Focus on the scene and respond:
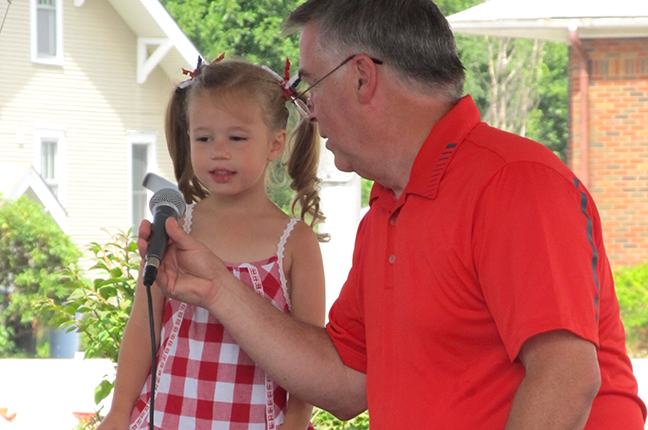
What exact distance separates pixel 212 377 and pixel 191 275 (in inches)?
9.6

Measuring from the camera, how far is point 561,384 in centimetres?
121

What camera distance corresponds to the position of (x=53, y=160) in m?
8.16

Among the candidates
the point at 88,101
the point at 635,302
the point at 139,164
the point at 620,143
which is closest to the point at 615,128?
the point at 620,143

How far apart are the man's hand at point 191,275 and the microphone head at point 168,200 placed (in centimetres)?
7

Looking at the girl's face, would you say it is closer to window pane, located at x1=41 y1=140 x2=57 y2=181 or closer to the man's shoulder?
the man's shoulder

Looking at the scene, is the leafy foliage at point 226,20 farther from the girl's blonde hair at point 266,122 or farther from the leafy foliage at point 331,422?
the girl's blonde hair at point 266,122

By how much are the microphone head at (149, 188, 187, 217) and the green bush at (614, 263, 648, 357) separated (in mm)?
8389

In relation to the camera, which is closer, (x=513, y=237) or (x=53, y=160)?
(x=513, y=237)

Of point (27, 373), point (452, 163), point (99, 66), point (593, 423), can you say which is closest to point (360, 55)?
point (452, 163)

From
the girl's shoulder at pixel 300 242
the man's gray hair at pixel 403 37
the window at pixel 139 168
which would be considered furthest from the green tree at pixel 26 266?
→ the man's gray hair at pixel 403 37

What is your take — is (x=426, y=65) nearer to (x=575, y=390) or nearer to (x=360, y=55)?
(x=360, y=55)

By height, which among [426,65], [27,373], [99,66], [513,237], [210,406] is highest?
[99,66]

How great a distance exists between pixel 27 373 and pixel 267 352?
18.6 feet

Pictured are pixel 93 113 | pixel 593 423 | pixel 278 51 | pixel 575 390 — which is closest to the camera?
pixel 575 390
